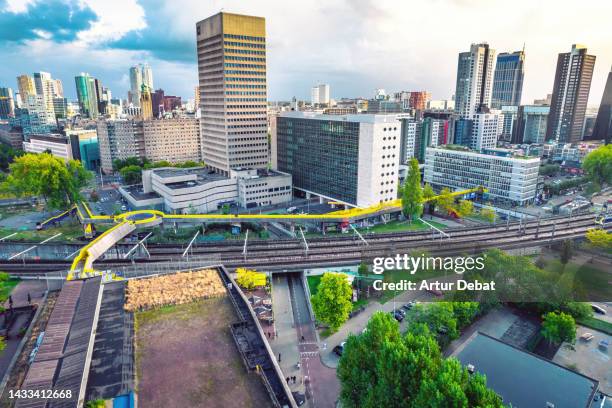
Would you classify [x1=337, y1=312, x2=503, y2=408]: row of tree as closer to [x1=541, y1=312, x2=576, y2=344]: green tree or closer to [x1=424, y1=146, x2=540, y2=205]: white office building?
[x1=541, y1=312, x2=576, y2=344]: green tree

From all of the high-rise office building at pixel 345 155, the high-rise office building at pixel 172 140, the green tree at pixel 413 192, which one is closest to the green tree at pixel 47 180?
the high-rise office building at pixel 172 140

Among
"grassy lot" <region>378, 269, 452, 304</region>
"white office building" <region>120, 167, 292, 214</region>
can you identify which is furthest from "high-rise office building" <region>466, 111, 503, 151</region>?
"grassy lot" <region>378, 269, 452, 304</region>

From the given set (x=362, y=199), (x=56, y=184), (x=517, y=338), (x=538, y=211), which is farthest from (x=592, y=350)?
(x=56, y=184)

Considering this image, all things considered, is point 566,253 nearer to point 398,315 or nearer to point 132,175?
point 398,315

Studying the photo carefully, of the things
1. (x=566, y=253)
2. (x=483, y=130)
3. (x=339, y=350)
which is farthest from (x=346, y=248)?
(x=483, y=130)

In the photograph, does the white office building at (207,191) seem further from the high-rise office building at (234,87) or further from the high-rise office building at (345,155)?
the high-rise office building at (345,155)
